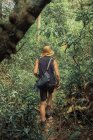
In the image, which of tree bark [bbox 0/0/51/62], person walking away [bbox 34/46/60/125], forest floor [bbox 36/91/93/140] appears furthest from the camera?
person walking away [bbox 34/46/60/125]

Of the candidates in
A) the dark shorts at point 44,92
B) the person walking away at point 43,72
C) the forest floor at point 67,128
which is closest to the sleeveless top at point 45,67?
the person walking away at point 43,72

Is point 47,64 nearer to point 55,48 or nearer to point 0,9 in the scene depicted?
point 0,9

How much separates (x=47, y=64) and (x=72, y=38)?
1238 millimetres

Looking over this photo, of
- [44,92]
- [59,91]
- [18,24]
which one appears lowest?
[59,91]

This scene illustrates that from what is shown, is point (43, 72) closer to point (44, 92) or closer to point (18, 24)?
point (44, 92)

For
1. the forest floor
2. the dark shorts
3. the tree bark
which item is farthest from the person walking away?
the tree bark

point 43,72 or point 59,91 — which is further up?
point 43,72

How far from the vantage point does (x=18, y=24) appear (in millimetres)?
3389

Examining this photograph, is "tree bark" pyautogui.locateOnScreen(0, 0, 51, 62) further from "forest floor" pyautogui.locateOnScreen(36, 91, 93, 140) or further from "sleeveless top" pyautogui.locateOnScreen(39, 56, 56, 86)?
"sleeveless top" pyautogui.locateOnScreen(39, 56, 56, 86)

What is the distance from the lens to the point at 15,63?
44.2 feet

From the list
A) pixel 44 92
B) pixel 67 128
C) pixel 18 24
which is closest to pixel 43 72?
pixel 44 92

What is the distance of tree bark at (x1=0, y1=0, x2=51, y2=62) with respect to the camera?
3338 mm

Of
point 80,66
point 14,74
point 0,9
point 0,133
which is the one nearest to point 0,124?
point 0,133

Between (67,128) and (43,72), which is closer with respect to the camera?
(43,72)
